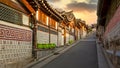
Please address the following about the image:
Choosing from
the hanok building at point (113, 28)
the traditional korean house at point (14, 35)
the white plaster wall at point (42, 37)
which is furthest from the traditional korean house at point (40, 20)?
the hanok building at point (113, 28)

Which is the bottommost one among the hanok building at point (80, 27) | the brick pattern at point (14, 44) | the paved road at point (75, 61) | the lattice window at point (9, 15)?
the paved road at point (75, 61)

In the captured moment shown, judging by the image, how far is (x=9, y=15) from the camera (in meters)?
13.9

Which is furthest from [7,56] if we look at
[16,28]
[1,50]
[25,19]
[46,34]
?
[46,34]

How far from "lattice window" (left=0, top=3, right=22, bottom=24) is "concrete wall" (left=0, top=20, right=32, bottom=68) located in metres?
0.25

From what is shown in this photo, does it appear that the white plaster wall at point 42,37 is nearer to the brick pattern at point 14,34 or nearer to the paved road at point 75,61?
the paved road at point 75,61

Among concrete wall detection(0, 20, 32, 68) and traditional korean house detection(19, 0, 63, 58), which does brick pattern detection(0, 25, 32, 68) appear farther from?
traditional korean house detection(19, 0, 63, 58)

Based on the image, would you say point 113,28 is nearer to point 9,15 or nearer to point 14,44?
point 9,15

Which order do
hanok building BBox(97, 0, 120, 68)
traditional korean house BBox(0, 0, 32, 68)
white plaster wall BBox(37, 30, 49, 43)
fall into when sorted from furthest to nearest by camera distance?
white plaster wall BBox(37, 30, 49, 43), traditional korean house BBox(0, 0, 32, 68), hanok building BBox(97, 0, 120, 68)

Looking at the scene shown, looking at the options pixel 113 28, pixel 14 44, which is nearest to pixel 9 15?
pixel 14 44

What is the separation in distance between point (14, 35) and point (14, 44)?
490 millimetres

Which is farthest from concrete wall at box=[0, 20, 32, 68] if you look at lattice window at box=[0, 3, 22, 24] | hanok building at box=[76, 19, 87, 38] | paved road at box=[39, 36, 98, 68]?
hanok building at box=[76, 19, 87, 38]

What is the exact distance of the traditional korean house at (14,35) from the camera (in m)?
12.9

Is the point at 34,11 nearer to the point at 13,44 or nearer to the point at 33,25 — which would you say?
the point at 33,25

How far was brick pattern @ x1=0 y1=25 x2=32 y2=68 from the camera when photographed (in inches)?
507
